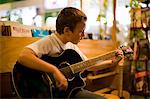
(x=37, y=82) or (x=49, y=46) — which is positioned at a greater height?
(x=49, y=46)

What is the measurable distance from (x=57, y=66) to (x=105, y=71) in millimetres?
1669

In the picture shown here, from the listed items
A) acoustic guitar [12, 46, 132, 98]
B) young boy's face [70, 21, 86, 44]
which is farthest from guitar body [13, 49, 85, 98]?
young boy's face [70, 21, 86, 44]

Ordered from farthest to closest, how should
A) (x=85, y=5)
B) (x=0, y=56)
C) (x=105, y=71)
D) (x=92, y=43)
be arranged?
(x=85, y=5) → (x=105, y=71) → (x=92, y=43) → (x=0, y=56)

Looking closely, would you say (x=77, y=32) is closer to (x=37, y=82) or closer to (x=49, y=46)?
(x=49, y=46)

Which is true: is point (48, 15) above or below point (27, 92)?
above

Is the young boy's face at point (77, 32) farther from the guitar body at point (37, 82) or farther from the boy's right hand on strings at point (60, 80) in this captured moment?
the boy's right hand on strings at point (60, 80)

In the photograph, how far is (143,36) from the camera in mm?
2912

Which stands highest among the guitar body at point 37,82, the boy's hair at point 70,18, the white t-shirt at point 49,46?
the boy's hair at point 70,18

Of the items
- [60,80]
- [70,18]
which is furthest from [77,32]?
[60,80]

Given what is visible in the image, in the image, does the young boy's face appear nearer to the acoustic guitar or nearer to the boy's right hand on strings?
the acoustic guitar

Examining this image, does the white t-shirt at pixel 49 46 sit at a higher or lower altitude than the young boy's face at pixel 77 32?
lower

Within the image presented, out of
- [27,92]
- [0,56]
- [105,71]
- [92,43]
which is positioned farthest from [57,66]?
[105,71]

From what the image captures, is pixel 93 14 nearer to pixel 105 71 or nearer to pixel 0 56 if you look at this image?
pixel 105 71

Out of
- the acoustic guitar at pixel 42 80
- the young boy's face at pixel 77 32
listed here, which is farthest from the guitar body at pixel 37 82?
the young boy's face at pixel 77 32
